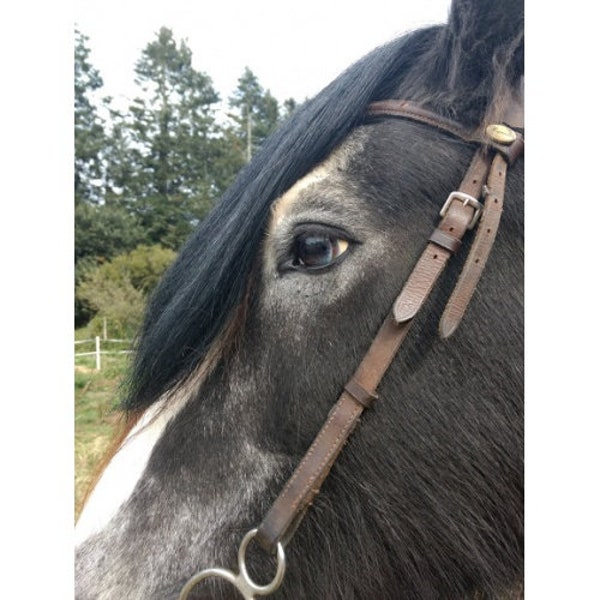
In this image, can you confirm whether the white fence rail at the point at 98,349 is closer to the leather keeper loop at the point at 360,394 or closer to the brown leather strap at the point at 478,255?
the leather keeper loop at the point at 360,394

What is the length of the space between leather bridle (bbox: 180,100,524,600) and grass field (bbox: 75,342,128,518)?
1.49 ft

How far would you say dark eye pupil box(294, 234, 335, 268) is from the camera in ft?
2.37

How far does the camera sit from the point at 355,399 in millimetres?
690

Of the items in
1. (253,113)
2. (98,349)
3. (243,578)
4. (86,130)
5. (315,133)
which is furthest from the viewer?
(253,113)

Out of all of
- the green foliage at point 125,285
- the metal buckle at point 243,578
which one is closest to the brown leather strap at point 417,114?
the green foliage at point 125,285

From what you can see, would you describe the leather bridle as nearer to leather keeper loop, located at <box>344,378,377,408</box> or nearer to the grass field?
leather keeper loop, located at <box>344,378,377,408</box>

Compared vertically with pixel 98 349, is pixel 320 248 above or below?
above

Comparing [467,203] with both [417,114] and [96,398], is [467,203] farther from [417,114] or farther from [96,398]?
[96,398]

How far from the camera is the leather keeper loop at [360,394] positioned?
69 cm

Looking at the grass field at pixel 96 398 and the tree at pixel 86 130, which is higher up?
the tree at pixel 86 130

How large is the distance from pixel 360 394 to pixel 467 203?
0.30m

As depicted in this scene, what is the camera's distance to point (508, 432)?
0.73m

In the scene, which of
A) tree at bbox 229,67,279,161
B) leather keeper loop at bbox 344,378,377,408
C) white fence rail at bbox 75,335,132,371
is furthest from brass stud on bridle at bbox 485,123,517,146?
white fence rail at bbox 75,335,132,371

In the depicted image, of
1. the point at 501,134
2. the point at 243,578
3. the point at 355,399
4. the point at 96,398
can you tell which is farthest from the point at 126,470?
the point at 501,134
